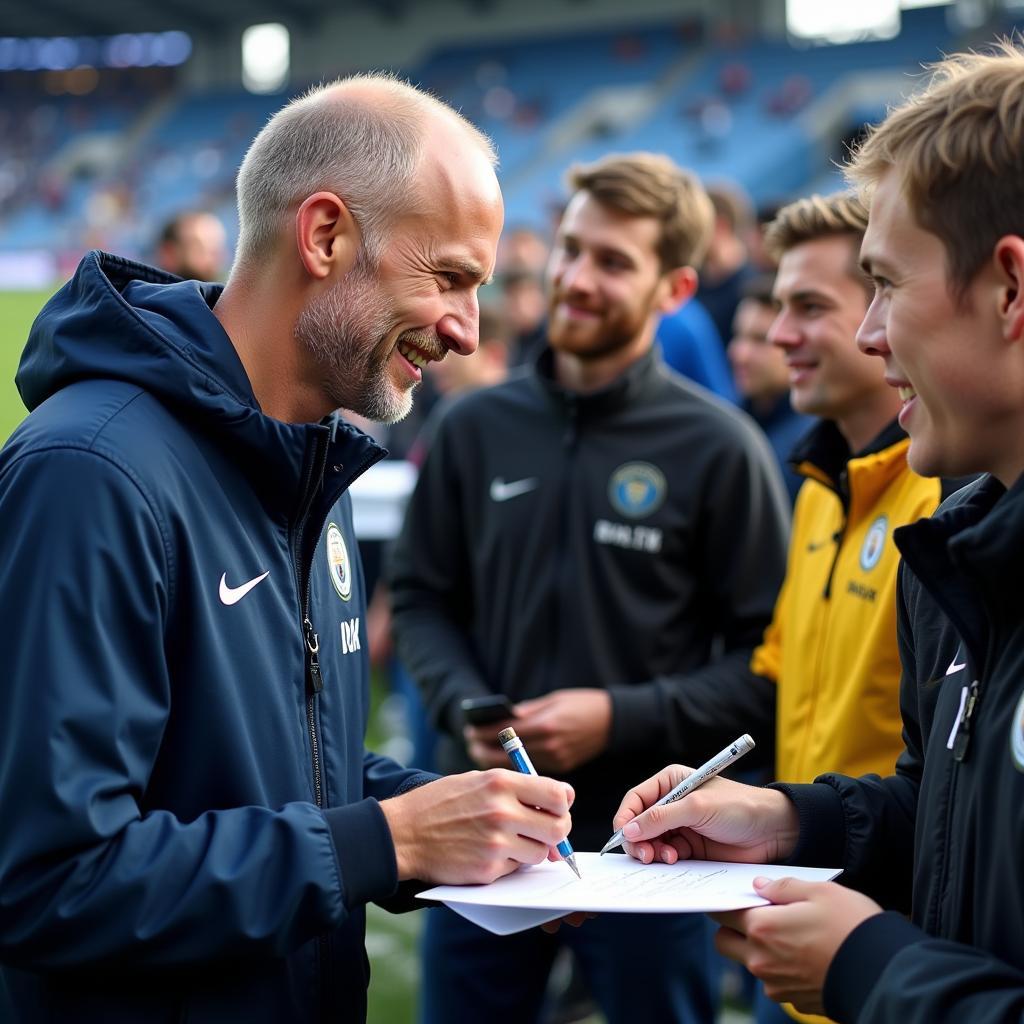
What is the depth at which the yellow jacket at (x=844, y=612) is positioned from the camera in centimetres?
236

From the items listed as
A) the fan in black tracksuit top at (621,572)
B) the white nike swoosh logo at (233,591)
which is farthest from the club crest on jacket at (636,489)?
the white nike swoosh logo at (233,591)

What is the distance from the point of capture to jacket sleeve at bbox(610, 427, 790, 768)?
9.47 ft

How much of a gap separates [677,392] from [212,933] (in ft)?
6.80

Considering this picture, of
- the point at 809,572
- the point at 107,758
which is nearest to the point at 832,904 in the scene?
the point at 107,758

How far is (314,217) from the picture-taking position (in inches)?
69.9

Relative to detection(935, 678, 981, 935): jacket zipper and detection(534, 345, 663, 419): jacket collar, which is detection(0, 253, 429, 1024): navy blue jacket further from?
detection(534, 345, 663, 419): jacket collar

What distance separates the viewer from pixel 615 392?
10.2 ft

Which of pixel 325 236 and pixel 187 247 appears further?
pixel 187 247

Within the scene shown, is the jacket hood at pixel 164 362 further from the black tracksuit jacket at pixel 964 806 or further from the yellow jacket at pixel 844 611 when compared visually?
the yellow jacket at pixel 844 611

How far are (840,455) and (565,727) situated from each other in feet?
2.70

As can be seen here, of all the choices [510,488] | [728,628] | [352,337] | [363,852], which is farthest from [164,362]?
[728,628]

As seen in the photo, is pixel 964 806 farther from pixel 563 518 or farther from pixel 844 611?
pixel 563 518

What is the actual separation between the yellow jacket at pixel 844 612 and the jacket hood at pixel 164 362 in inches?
46.6

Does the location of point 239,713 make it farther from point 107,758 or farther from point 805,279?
point 805,279
